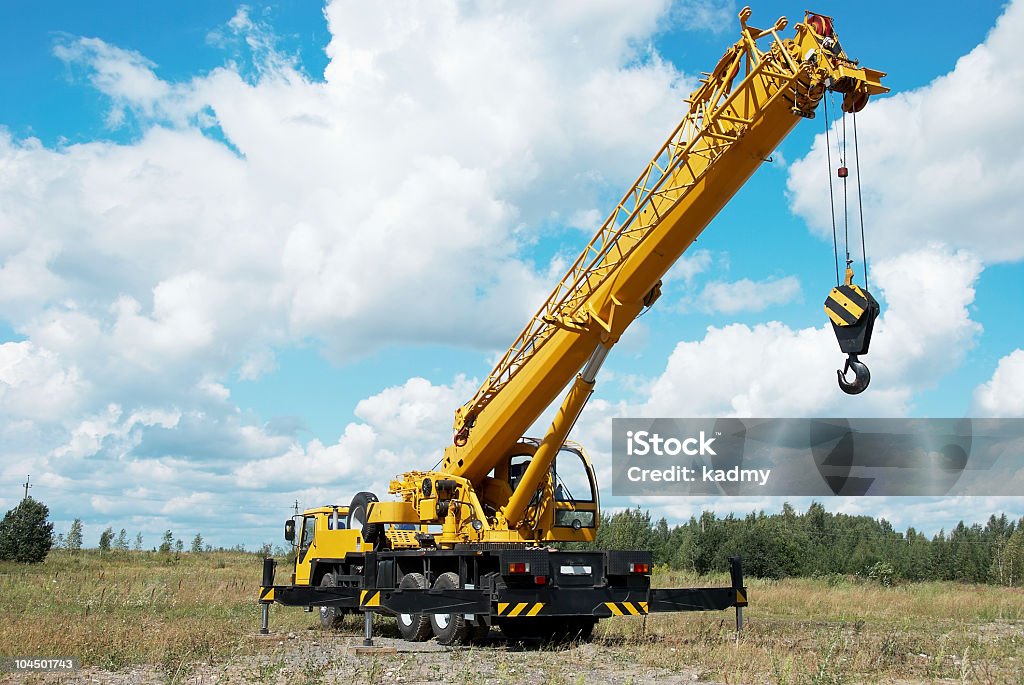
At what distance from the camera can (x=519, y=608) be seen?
1324 cm

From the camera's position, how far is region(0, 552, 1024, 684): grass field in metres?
10.9

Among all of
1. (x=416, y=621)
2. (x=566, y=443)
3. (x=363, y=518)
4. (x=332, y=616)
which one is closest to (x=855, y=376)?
(x=566, y=443)

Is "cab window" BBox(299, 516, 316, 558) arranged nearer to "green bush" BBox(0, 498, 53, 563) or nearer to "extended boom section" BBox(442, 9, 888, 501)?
"extended boom section" BBox(442, 9, 888, 501)

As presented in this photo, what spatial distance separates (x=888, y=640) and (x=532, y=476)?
6320 millimetres

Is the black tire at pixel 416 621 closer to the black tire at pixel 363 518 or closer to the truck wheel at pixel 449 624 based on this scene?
the truck wheel at pixel 449 624

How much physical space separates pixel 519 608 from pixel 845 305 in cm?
640

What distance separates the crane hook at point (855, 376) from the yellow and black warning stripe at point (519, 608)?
5.64 m

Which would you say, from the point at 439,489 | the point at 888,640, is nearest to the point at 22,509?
the point at 439,489

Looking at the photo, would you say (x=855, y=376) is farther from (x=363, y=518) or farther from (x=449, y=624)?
(x=363, y=518)

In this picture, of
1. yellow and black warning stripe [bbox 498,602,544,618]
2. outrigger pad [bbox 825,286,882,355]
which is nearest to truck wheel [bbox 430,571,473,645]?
yellow and black warning stripe [bbox 498,602,544,618]

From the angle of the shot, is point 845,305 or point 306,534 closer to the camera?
point 845,305

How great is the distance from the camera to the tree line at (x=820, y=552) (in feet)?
159

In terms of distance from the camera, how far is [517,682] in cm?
1009

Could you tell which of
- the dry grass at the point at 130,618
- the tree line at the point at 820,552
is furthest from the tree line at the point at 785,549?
the dry grass at the point at 130,618
